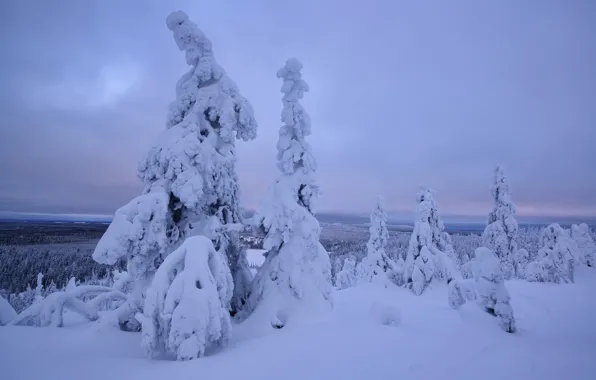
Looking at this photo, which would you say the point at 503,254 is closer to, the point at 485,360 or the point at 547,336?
the point at 547,336

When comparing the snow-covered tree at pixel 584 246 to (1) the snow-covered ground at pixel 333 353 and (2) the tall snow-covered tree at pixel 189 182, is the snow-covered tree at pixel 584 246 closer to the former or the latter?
(1) the snow-covered ground at pixel 333 353

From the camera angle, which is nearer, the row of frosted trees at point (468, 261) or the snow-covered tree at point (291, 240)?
the snow-covered tree at point (291, 240)

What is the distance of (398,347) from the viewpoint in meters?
8.02

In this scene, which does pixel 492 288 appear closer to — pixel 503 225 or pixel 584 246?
pixel 503 225

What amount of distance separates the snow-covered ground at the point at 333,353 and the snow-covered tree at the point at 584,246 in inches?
932

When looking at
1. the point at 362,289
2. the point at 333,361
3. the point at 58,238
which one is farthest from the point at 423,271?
the point at 58,238

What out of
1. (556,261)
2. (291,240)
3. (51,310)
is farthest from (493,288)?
(556,261)

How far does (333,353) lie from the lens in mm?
7449

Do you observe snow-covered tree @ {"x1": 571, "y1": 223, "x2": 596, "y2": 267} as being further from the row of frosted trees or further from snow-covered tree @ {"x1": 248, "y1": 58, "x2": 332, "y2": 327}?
snow-covered tree @ {"x1": 248, "y1": 58, "x2": 332, "y2": 327}

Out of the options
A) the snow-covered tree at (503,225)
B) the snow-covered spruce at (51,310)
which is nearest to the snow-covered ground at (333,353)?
the snow-covered spruce at (51,310)

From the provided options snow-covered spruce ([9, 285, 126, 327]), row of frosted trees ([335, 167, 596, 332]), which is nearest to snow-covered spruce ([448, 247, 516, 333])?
row of frosted trees ([335, 167, 596, 332])

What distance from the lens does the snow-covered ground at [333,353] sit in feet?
20.0

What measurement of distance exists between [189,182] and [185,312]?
15.2ft

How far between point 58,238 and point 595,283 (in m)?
174
